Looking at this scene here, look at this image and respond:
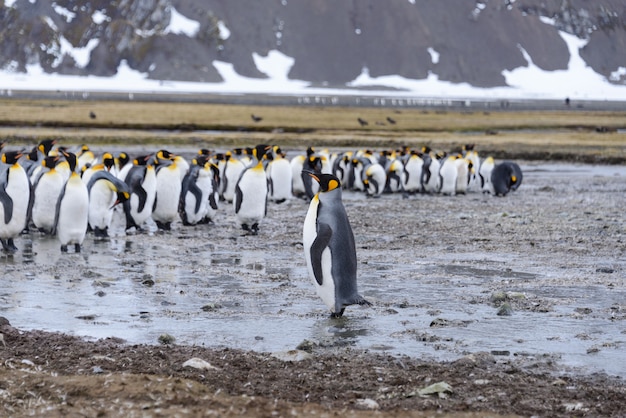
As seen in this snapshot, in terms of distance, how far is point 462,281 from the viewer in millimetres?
9195

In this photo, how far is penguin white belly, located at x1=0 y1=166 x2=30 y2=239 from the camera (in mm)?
10805

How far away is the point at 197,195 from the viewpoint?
44.3ft

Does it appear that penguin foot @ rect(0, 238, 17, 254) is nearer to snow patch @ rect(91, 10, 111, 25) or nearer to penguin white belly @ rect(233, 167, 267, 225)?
penguin white belly @ rect(233, 167, 267, 225)

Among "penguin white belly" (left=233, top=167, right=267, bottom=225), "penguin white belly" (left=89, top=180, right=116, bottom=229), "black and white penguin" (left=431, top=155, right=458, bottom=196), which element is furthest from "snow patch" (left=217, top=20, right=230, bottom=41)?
"penguin white belly" (left=89, top=180, right=116, bottom=229)

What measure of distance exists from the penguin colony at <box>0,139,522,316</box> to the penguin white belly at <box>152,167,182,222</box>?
1 cm

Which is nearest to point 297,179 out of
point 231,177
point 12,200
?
point 231,177

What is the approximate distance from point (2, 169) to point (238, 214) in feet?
10.2

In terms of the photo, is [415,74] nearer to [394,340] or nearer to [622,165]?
[622,165]

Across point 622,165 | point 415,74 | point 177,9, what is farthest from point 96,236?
point 177,9

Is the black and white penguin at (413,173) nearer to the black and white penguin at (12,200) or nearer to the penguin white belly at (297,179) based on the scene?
the penguin white belly at (297,179)

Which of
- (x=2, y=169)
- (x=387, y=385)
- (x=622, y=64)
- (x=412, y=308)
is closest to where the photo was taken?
(x=387, y=385)

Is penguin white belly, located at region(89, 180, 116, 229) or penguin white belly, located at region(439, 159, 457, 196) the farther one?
penguin white belly, located at region(439, 159, 457, 196)

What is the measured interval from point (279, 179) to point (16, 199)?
7.07m

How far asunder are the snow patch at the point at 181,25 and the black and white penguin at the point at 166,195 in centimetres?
16993
